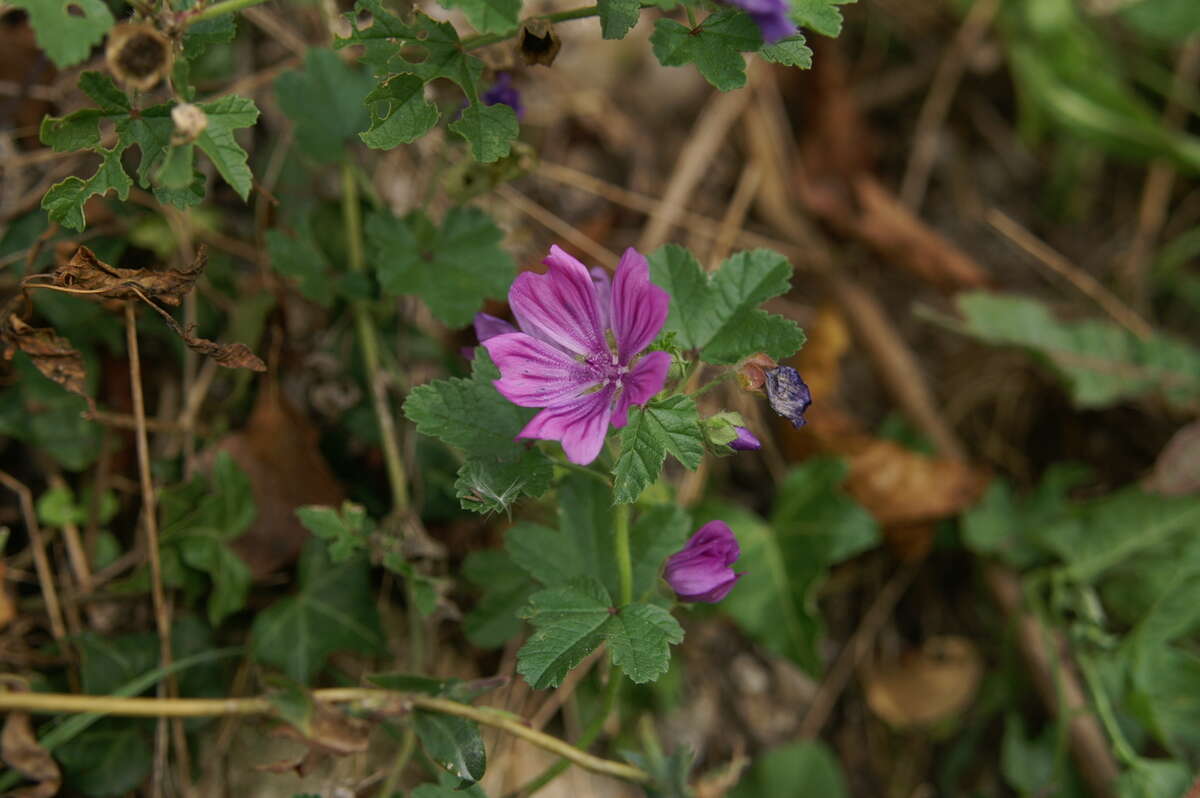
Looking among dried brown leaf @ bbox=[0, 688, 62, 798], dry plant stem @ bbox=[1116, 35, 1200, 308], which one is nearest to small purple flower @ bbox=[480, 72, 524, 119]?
dried brown leaf @ bbox=[0, 688, 62, 798]

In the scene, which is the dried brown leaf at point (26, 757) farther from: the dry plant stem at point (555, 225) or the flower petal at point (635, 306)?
the dry plant stem at point (555, 225)

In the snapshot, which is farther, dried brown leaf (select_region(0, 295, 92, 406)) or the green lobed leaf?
the green lobed leaf

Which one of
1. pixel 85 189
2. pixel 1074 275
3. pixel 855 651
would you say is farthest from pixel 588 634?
pixel 1074 275

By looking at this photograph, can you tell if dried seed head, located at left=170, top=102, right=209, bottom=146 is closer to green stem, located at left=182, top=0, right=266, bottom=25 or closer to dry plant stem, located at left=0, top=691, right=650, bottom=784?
green stem, located at left=182, top=0, right=266, bottom=25

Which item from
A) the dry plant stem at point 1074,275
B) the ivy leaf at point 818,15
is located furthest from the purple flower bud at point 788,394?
the dry plant stem at point 1074,275

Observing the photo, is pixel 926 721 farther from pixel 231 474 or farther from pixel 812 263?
pixel 231 474

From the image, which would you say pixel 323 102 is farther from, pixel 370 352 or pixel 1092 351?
pixel 1092 351
